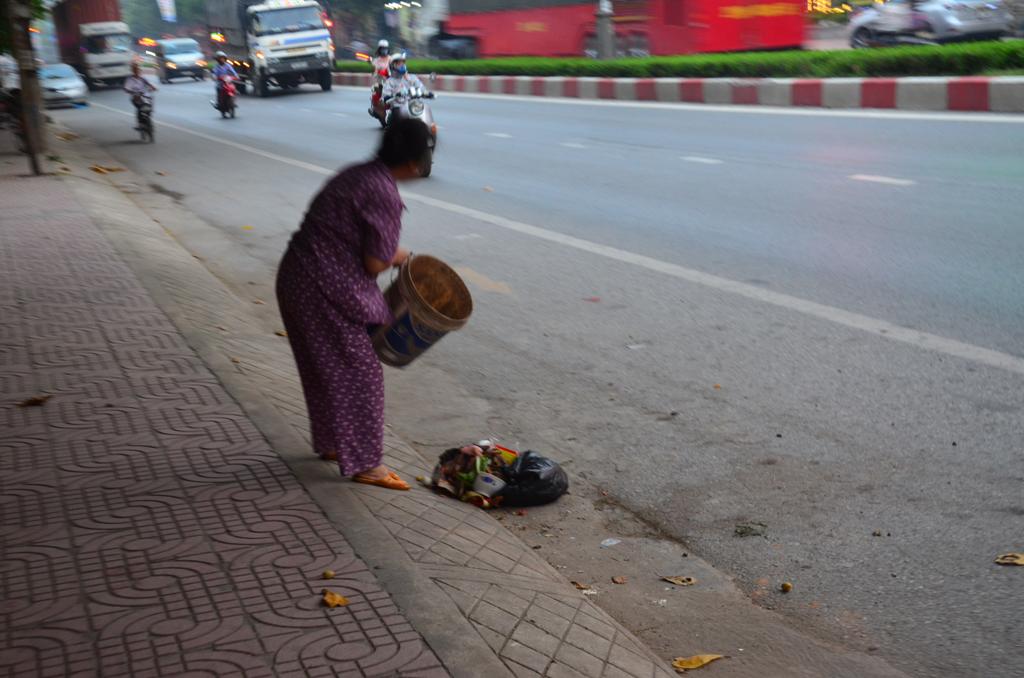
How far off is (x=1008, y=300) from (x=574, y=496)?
3.50 m

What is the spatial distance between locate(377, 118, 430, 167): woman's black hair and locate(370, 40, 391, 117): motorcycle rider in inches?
606

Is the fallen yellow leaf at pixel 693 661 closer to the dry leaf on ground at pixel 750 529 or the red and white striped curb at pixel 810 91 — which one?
the dry leaf on ground at pixel 750 529

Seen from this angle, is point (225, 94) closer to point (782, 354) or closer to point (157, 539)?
point (782, 354)

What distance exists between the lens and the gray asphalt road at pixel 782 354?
4.10m

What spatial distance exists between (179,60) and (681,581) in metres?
56.6

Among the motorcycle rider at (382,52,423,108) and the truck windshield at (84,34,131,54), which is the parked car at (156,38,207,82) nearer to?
the truck windshield at (84,34,131,54)

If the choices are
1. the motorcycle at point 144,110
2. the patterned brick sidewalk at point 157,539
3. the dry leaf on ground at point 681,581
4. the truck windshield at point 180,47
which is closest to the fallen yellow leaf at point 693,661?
the dry leaf on ground at point 681,581

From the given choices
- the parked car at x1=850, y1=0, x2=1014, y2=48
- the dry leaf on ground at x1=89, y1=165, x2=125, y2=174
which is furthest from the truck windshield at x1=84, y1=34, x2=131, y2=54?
the parked car at x1=850, y1=0, x2=1014, y2=48

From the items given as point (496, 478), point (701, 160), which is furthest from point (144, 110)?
point (496, 478)

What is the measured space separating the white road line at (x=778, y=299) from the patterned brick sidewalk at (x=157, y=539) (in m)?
3.55

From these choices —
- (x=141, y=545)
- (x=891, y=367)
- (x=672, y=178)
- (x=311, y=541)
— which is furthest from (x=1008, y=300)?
(x=672, y=178)

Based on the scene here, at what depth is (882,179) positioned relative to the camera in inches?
454

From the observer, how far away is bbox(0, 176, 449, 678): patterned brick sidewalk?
10.0 ft

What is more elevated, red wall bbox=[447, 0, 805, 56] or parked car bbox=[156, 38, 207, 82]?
red wall bbox=[447, 0, 805, 56]
